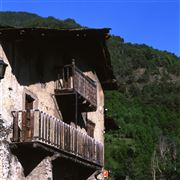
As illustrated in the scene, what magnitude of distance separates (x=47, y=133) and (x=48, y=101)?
2783mm

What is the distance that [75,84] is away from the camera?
23.5 metres

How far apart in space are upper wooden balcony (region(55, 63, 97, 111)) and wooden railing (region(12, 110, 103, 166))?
1548 millimetres

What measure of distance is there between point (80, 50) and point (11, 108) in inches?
281

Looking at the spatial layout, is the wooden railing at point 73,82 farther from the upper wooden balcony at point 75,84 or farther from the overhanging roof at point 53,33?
the overhanging roof at point 53,33

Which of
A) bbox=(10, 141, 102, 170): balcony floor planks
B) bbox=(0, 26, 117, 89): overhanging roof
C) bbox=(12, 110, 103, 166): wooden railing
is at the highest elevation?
bbox=(0, 26, 117, 89): overhanging roof

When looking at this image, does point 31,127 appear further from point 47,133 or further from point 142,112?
point 142,112

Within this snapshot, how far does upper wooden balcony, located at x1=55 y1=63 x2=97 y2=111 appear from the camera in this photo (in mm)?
23688

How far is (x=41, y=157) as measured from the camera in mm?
21734

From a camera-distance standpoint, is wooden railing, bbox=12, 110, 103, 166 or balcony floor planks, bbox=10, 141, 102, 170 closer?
balcony floor planks, bbox=10, 141, 102, 170

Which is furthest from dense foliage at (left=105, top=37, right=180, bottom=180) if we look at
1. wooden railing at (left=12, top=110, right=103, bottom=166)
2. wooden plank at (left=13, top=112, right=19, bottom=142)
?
wooden plank at (left=13, top=112, right=19, bottom=142)

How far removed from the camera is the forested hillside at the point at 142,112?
239 feet

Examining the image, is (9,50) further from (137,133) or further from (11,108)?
(137,133)

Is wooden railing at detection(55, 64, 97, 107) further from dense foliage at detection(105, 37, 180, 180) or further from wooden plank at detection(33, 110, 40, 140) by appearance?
dense foliage at detection(105, 37, 180, 180)

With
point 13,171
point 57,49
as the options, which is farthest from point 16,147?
point 57,49
